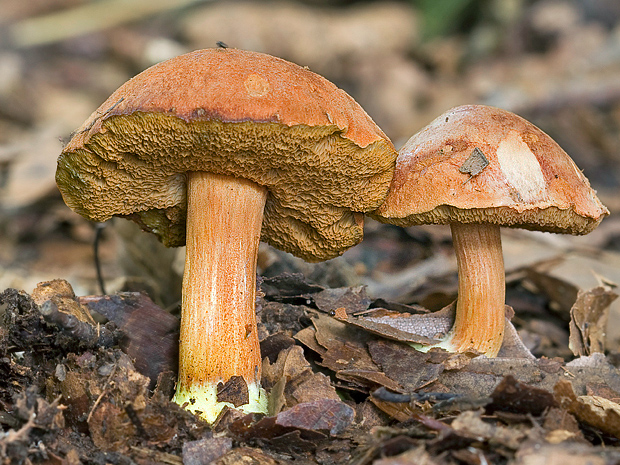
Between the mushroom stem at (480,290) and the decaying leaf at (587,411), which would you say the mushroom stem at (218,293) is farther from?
the decaying leaf at (587,411)

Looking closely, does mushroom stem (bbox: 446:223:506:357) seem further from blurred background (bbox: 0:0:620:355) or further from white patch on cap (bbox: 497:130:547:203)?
blurred background (bbox: 0:0:620:355)

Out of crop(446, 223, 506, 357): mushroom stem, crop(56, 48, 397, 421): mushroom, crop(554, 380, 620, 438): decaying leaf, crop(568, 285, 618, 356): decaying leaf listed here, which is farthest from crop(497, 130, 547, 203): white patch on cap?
crop(568, 285, 618, 356): decaying leaf

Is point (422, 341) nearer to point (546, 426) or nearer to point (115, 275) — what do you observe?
point (546, 426)

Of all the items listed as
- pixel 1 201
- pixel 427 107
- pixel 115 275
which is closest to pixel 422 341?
pixel 115 275

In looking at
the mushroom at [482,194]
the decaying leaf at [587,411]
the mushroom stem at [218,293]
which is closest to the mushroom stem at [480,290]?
the mushroom at [482,194]

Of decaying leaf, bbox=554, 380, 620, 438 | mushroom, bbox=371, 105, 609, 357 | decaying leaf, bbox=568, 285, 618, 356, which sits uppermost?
mushroom, bbox=371, 105, 609, 357

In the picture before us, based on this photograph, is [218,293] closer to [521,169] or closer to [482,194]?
[482,194]

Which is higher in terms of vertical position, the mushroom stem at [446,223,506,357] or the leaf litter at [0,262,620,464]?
the mushroom stem at [446,223,506,357]

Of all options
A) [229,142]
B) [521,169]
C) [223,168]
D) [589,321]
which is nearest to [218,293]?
[223,168]

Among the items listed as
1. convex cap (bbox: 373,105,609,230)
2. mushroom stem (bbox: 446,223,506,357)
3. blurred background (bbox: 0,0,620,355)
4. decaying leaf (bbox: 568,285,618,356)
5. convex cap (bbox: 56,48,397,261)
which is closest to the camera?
convex cap (bbox: 56,48,397,261)
